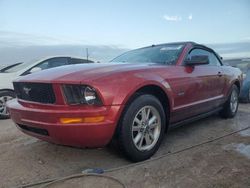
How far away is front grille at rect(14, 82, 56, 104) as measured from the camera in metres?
3.17

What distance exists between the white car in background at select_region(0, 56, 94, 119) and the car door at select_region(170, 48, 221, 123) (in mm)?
3761

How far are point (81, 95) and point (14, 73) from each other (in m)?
4.43

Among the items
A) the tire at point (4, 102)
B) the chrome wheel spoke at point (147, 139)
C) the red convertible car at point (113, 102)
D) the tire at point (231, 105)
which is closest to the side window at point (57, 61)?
the tire at point (4, 102)

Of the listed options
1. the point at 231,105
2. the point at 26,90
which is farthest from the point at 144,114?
the point at 231,105

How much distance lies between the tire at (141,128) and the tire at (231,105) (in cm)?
241

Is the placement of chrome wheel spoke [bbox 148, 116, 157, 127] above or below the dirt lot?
above

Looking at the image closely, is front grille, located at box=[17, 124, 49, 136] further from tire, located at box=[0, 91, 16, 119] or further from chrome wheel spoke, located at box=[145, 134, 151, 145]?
tire, located at box=[0, 91, 16, 119]

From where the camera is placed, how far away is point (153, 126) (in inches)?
144

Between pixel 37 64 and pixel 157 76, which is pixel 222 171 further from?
pixel 37 64

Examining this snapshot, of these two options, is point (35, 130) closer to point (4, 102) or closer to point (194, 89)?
point (194, 89)

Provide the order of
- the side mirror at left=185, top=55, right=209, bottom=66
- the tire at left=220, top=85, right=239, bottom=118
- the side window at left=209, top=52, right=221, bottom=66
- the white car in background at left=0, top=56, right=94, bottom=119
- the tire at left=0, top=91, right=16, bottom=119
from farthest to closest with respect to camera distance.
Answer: the white car in background at left=0, top=56, right=94, bottom=119, the tire at left=0, top=91, right=16, bottom=119, the tire at left=220, top=85, right=239, bottom=118, the side window at left=209, top=52, right=221, bottom=66, the side mirror at left=185, top=55, right=209, bottom=66

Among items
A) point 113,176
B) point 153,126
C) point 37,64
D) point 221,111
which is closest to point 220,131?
point 221,111

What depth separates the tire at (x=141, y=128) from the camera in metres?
3.22

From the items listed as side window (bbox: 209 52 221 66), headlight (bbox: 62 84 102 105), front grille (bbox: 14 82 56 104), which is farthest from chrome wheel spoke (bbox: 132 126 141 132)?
side window (bbox: 209 52 221 66)
